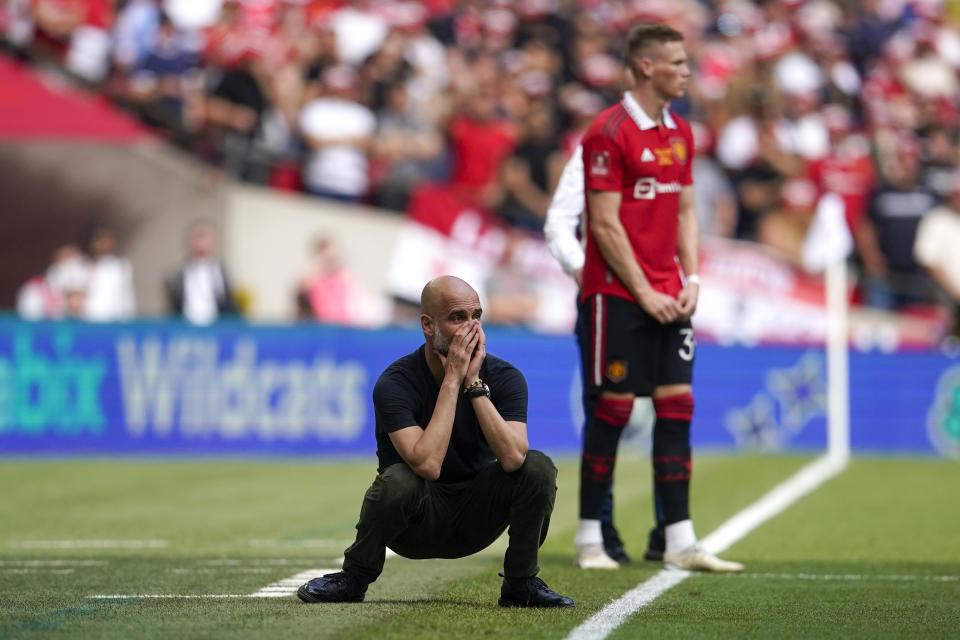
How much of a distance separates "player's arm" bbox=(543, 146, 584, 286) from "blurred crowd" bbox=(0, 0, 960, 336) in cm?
996

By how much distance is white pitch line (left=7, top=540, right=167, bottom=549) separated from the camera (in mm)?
8703

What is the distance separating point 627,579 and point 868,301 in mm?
11427

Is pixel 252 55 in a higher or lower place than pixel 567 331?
higher

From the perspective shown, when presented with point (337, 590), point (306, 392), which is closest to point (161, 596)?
point (337, 590)

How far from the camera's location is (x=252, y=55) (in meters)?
18.7

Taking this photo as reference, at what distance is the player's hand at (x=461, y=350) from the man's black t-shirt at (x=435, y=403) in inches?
Answer: 7.4

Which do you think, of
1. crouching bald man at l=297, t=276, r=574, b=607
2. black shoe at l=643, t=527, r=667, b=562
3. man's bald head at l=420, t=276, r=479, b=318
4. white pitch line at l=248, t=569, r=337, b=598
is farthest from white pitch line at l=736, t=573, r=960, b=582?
man's bald head at l=420, t=276, r=479, b=318

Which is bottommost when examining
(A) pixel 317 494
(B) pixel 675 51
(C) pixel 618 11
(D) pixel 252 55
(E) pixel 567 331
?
(A) pixel 317 494

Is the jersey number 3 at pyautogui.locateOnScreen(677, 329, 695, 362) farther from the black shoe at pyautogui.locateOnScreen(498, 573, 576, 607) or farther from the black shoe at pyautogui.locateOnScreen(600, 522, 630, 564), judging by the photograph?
the black shoe at pyautogui.locateOnScreen(498, 573, 576, 607)

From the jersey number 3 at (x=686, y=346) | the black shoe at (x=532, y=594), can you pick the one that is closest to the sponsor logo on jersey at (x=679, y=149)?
the jersey number 3 at (x=686, y=346)

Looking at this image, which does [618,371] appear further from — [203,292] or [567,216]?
[203,292]

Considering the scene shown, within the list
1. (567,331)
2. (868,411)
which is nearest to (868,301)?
(868,411)

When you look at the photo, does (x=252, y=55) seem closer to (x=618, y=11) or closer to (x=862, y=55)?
(x=618, y=11)

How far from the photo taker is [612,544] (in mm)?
7859
